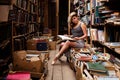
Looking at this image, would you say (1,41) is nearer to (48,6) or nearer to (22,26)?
(22,26)

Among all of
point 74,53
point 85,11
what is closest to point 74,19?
point 74,53

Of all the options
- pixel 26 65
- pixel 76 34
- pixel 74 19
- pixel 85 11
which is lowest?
pixel 26 65

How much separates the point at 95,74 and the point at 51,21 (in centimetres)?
632

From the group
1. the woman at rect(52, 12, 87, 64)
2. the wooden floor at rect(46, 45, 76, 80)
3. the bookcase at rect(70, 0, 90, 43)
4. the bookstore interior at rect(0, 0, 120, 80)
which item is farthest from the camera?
the bookcase at rect(70, 0, 90, 43)

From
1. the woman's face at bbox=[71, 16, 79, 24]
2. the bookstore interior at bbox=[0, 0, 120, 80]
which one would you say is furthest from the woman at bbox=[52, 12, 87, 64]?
the bookstore interior at bbox=[0, 0, 120, 80]

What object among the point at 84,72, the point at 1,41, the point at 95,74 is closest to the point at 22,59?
the point at 1,41

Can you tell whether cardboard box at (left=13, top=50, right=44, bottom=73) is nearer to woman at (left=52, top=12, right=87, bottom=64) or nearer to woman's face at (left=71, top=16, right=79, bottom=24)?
woman at (left=52, top=12, right=87, bottom=64)

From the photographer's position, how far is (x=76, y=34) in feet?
13.6

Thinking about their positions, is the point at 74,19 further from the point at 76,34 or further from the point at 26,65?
the point at 26,65

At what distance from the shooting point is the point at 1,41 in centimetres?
325

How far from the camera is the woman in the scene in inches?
154

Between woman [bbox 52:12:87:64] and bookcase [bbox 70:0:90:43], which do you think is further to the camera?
bookcase [bbox 70:0:90:43]

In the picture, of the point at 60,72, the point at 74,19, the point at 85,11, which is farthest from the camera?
the point at 85,11

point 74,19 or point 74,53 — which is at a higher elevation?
point 74,19
